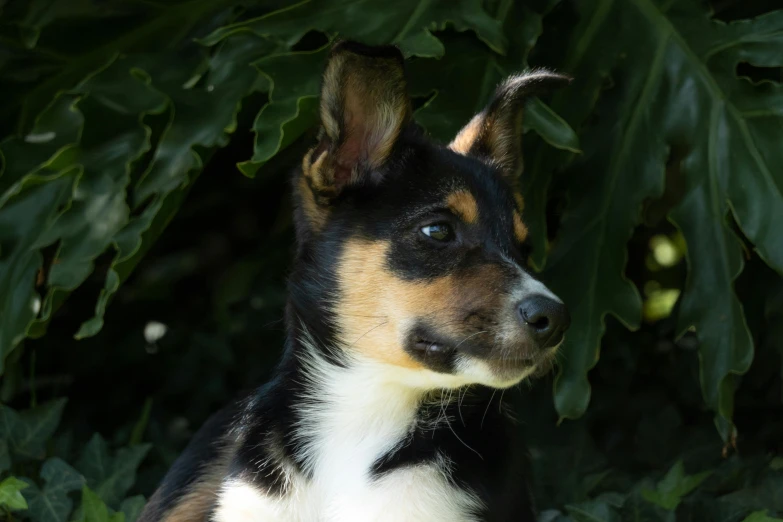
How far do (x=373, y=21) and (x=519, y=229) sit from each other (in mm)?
1116

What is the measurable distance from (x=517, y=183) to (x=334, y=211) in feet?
2.47

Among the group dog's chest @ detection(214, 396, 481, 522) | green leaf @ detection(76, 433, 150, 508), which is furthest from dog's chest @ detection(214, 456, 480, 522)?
green leaf @ detection(76, 433, 150, 508)

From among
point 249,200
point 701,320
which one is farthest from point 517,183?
point 249,200

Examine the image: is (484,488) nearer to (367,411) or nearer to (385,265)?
(367,411)

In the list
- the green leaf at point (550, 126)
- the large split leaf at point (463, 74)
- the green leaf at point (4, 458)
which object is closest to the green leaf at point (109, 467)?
the green leaf at point (4, 458)

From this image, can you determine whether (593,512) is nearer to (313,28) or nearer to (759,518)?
(759,518)

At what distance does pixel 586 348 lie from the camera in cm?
393

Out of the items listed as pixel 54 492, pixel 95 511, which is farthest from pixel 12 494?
pixel 54 492

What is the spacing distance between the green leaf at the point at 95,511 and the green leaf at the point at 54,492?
303mm

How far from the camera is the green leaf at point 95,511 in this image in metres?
3.59

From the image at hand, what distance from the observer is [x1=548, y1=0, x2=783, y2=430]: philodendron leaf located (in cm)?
387

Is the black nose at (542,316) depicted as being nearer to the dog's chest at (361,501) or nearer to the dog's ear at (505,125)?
the dog's chest at (361,501)

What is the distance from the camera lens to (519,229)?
3.22 m

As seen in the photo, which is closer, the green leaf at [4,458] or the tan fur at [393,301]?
the tan fur at [393,301]
